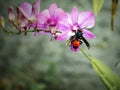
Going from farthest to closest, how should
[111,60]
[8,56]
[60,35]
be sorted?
[8,56] < [111,60] < [60,35]

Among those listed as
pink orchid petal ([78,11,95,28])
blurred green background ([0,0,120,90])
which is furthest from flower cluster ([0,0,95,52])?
blurred green background ([0,0,120,90])

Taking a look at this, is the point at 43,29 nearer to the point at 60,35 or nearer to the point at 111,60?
the point at 60,35

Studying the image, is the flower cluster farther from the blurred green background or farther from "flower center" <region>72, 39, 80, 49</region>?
the blurred green background

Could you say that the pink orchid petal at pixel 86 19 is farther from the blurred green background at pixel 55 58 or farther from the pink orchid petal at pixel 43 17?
→ the blurred green background at pixel 55 58

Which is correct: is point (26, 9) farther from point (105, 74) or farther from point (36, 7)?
point (105, 74)

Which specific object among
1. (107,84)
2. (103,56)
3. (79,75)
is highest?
(107,84)

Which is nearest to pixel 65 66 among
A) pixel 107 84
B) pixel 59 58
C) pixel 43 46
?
pixel 59 58
